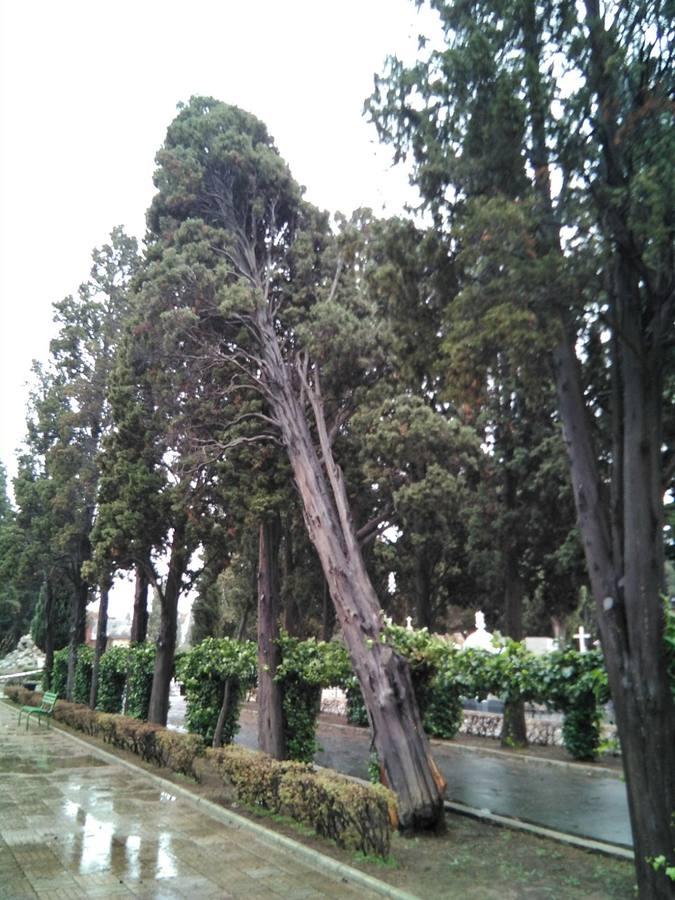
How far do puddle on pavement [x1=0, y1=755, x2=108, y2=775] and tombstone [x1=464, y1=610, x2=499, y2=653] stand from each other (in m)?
7.54

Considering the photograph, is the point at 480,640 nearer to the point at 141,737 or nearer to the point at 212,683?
the point at 212,683

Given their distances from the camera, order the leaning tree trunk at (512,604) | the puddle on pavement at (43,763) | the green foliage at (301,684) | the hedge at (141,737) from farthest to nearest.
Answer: the leaning tree trunk at (512,604)
the puddle on pavement at (43,763)
the green foliage at (301,684)
the hedge at (141,737)

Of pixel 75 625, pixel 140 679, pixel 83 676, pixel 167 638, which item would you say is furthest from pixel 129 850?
pixel 83 676

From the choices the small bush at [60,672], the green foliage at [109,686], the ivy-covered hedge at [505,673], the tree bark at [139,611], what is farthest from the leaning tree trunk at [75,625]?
the ivy-covered hedge at [505,673]

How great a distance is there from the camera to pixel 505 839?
864 cm

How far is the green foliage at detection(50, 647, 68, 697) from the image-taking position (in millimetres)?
28234

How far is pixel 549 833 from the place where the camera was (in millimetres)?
8656

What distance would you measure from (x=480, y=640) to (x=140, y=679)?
9.32 metres

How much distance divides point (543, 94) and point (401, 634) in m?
6.98

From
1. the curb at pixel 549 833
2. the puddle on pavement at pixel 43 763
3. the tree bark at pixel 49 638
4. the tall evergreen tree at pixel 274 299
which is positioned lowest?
the puddle on pavement at pixel 43 763

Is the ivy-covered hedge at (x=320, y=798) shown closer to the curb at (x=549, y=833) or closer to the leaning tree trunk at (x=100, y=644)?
the curb at (x=549, y=833)

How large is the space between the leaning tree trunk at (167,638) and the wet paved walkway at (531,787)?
12.8ft

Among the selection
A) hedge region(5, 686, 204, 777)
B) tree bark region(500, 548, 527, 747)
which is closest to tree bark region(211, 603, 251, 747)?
hedge region(5, 686, 204, 777)

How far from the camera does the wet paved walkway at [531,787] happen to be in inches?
406
